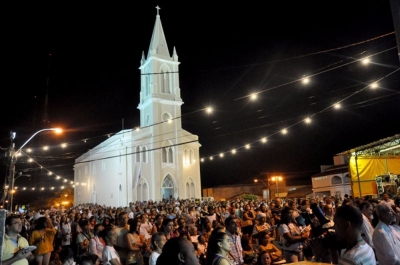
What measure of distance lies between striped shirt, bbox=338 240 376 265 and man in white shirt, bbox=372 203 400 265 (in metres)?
1.29

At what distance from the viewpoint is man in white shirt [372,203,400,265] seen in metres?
3.63

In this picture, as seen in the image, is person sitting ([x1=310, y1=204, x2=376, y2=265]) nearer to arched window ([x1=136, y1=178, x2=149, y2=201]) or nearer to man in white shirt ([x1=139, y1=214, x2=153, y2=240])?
man in white shirt ([x1=139, y1=214, x2=153, y2=240])

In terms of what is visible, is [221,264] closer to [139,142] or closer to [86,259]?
[86,259]

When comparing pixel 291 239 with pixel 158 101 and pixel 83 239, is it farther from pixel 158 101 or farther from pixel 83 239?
pixel 158 101

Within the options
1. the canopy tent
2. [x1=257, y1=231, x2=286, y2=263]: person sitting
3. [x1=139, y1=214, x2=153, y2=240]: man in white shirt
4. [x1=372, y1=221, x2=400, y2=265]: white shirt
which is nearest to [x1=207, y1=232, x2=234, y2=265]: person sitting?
[x1=372, y1=221, x2=400, y2=265]: white shirt

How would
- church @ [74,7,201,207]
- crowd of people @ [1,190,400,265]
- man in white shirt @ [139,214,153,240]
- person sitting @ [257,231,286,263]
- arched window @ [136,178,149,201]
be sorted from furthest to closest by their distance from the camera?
arched window @ [136,178,149,201]
church @ [74,7,201,207]
man in white shirt @ [139,214,153,240]
person sitting @ [257,231,286,263]
crowd of people @ [1,190,400,265]

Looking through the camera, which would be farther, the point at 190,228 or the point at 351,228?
the point at 190,228

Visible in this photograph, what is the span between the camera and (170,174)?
125ft

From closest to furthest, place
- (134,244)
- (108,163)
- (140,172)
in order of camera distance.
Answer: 1. (134,244)
2. (140,172)
3. (108,163)

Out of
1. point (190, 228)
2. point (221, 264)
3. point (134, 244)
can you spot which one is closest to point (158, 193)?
point (190, 228)

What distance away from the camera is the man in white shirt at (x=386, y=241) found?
3.63m

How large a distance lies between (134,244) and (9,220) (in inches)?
84.3

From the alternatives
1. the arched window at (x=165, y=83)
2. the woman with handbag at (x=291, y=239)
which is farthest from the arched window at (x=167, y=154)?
the woman with handbag at (x=291, y=239)

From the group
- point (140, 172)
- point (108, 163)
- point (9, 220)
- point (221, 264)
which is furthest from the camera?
point (108, 163)
